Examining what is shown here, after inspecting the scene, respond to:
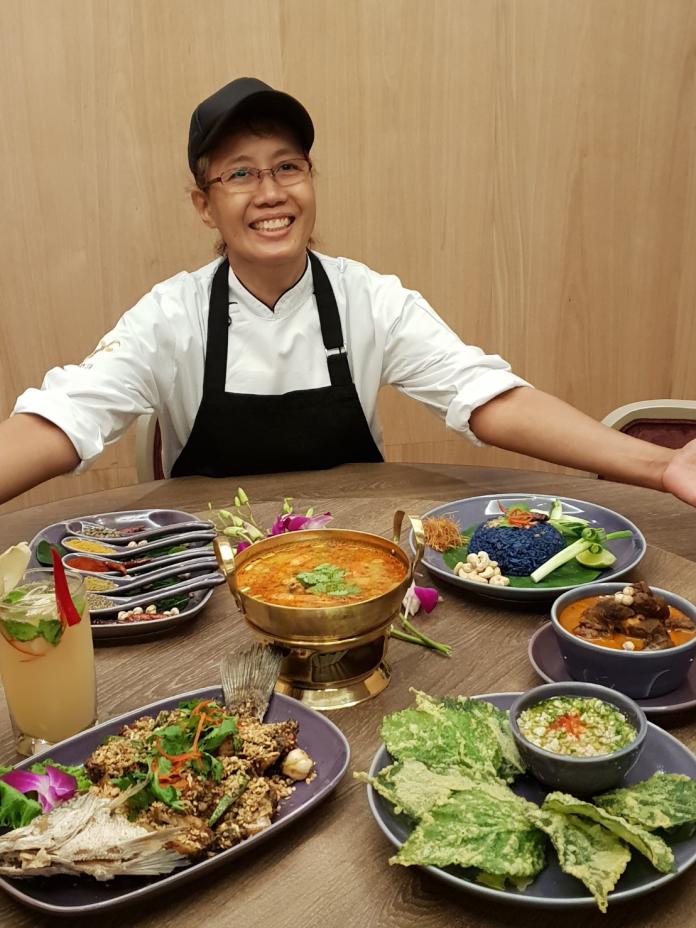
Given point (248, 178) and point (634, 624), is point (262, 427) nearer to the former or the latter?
point (248, 178)

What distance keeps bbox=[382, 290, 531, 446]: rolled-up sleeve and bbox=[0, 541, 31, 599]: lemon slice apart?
1290 mm

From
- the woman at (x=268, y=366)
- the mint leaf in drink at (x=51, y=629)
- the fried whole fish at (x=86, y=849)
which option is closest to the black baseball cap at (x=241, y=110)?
the woman at (x=268, y=366)

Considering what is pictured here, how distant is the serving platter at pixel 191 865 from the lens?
808 mm

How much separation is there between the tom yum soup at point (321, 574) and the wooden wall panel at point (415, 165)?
2241 millimetres

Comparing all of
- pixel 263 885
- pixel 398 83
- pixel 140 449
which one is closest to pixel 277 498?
pixel 140 449

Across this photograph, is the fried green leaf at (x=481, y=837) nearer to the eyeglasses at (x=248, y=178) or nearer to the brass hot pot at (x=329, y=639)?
the brass hot pot at (x=329, y=639)

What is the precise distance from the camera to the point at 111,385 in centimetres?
214

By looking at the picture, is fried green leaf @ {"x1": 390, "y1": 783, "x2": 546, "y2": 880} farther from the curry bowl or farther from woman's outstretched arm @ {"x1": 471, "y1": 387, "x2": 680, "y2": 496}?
woman's outstretched arm @ {"x1": 471, "y1": 387, "x2": 680, "y2": 496}

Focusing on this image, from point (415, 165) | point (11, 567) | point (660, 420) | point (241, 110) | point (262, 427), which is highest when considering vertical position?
point (241, 110)

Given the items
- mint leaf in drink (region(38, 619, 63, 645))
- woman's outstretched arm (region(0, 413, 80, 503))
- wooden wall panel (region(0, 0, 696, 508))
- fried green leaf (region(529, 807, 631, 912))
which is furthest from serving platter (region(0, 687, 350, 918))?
wooden wall panel (region(0, 0, 696, 508))

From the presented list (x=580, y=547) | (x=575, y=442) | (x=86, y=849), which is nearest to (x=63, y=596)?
(x=86, y=849)

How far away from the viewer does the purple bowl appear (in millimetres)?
1073

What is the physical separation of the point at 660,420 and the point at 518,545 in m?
1.27

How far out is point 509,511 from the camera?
1685 millimetres
